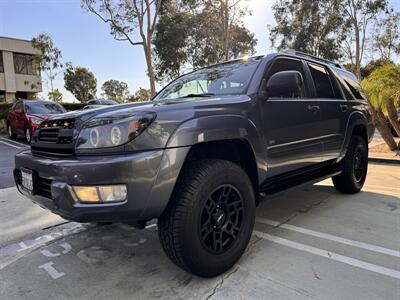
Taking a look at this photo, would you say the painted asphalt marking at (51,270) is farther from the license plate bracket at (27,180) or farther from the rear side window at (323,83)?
the rear side window at (323,83)

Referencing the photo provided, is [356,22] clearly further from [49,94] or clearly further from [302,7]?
[49,94]

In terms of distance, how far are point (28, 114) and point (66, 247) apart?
27.7 feet

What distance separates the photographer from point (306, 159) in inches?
136

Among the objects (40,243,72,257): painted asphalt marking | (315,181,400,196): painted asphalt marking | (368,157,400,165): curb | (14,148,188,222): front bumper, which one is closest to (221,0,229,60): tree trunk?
(368,157,400,165): curb

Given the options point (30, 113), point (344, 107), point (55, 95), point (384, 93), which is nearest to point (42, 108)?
point (30, 113)

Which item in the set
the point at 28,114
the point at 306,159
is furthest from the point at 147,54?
the point at 306,159

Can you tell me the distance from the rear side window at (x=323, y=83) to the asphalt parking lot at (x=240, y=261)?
4.62 ft

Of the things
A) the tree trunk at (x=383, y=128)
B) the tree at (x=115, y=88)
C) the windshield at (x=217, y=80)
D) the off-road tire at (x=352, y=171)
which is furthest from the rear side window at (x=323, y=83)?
the tree at (x=115, y=88)

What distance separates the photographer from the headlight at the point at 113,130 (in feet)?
6.84

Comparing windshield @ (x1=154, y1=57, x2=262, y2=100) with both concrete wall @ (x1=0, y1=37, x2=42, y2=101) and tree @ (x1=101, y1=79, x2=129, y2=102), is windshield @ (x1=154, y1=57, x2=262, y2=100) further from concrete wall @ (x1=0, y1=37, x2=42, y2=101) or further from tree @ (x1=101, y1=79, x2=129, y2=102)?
tree @ (x1=101, y1=79, x2=129, y2=102)

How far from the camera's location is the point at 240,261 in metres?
2.69

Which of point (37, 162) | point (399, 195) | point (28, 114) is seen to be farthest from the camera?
point (28, 114)

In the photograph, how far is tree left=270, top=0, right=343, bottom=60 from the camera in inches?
980

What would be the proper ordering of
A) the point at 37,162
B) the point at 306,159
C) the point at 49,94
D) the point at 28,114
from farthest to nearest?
the point at 49,94
the point at 28,114
the point at 306,159
the point at 37,162
